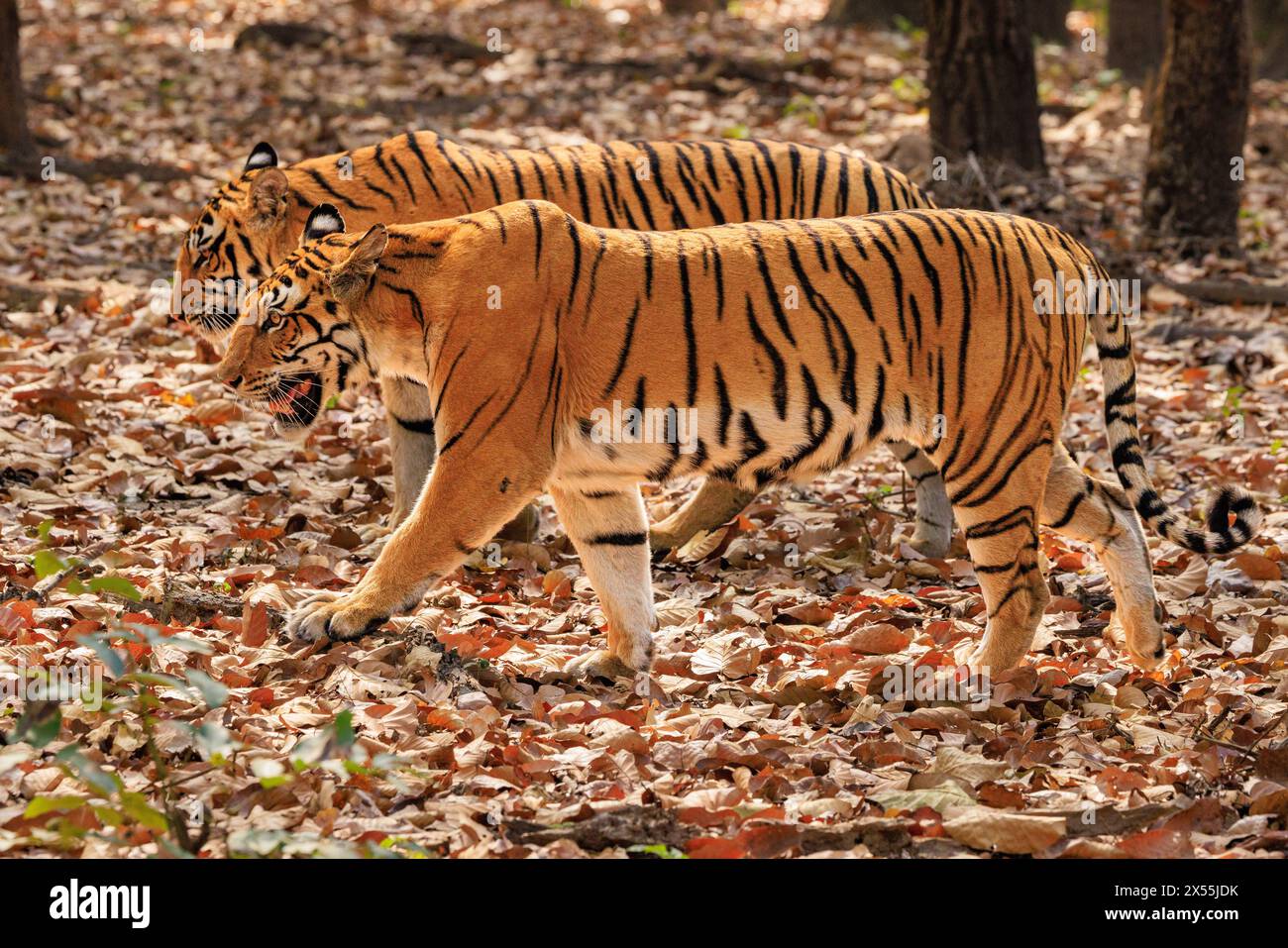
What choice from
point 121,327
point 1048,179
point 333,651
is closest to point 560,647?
point 333,651

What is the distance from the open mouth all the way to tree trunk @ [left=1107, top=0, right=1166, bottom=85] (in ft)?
36.9

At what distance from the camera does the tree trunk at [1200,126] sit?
9289mm

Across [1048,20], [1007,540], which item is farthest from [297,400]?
[1048,20]

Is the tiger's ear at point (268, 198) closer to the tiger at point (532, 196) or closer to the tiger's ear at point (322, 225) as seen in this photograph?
A: the tiger at point (532, 196)

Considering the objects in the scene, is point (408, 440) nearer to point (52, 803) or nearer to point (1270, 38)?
point (52, 803)

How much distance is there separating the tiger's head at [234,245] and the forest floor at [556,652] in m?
0.75

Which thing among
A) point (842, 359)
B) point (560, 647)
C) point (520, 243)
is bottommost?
point (560, 647)

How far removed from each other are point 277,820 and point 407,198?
3.02 metres

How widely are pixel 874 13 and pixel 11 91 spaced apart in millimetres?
8926

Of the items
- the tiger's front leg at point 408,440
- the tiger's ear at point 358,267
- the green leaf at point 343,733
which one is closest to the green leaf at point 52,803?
the green leaf at point 343,733

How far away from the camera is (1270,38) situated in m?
15.3

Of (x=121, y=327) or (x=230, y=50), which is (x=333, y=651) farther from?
(x=230, y=50)

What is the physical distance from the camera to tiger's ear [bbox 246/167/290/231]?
19.2ft

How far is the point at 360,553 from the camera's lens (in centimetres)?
579
